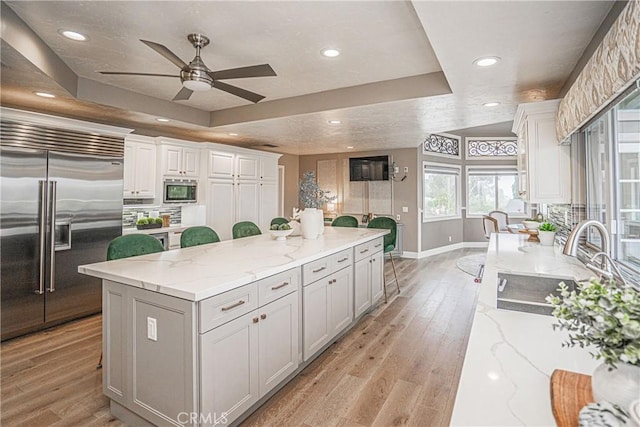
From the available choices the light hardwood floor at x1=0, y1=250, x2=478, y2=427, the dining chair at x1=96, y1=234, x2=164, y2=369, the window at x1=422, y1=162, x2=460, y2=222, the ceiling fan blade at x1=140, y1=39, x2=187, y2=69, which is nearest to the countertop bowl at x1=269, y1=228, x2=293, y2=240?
the dining chair at x1=96, y1=234, x2=164, y2=369

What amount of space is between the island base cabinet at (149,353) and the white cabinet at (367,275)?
205 cm

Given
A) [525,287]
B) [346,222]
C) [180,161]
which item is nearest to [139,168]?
[180,161]

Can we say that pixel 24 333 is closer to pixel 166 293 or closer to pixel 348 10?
pixel 166 293

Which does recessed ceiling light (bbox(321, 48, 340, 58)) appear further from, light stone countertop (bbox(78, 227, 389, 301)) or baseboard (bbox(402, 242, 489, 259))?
baseboard (bbox(402, 242, 489, 259))

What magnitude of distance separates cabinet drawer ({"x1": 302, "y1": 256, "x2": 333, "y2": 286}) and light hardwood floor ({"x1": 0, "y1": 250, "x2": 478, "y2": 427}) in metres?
0.75

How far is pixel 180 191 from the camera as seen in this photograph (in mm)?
5289

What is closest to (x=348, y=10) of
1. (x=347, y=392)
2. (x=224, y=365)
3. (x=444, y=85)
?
(x=444, y=85)

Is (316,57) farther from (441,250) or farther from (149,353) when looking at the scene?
(441,250)

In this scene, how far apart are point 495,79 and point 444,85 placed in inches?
19.4

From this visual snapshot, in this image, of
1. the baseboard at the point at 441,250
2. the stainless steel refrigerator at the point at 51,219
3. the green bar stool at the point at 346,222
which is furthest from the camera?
the baseboard at the point at 441,250

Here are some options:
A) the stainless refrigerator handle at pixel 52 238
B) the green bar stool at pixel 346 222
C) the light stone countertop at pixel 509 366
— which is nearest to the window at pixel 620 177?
the light stone countertop at pixel 509 366

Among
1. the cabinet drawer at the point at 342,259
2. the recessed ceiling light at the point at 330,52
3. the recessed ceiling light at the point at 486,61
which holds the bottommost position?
the cabinet drawer at the point at 342,259

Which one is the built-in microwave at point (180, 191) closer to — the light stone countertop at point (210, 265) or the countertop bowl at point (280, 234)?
the light stone countertop at point (210, 265)

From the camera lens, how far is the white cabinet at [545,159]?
2.91 meters
